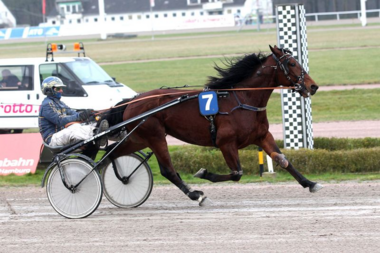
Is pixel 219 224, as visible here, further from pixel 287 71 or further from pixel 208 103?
pixel 287 71

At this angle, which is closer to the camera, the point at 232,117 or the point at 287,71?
the point at 232,117

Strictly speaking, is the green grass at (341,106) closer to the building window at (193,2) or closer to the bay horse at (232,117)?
the bay horse at (232,117)

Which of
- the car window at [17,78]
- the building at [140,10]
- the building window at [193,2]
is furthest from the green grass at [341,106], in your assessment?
the building window at [193,2]

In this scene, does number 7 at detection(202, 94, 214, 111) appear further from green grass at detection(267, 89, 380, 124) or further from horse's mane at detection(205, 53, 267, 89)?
green grass at detection(267, 89, 380, 124)

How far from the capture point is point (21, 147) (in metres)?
11.0

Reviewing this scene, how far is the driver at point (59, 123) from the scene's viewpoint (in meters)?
7.66

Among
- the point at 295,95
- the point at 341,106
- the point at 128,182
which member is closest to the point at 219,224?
the point at 128,182

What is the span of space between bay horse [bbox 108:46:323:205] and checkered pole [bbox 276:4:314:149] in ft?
10.8

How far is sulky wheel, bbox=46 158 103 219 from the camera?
7439 millimetres

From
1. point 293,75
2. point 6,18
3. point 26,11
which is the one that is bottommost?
point 293,75

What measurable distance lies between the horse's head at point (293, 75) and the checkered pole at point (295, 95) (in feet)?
11.0

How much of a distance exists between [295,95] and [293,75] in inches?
138

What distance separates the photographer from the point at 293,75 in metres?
7.65

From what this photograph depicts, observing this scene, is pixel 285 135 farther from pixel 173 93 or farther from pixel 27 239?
pixel 27 239
